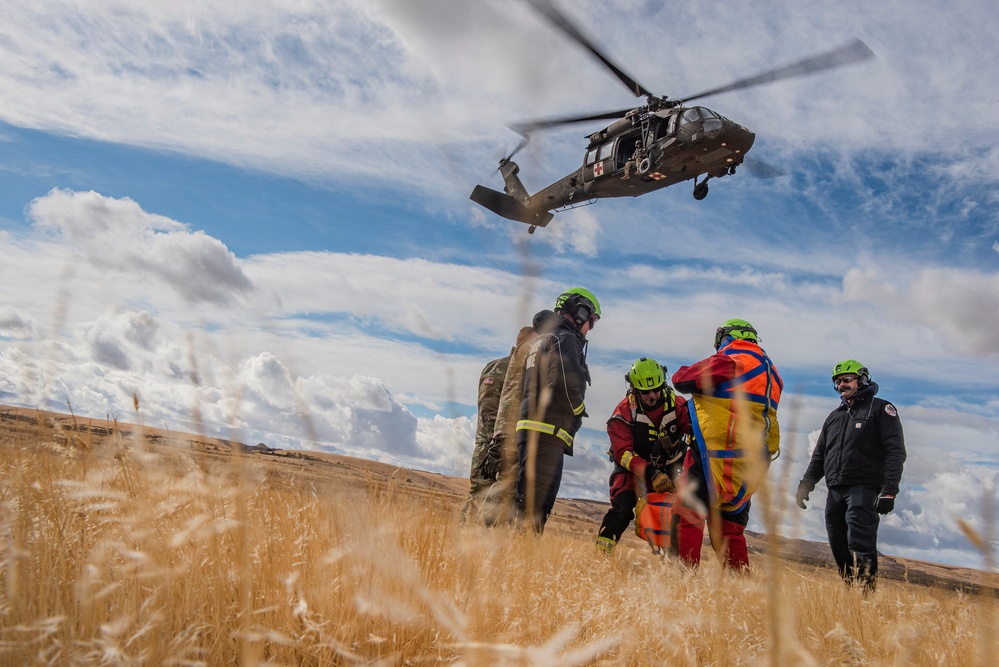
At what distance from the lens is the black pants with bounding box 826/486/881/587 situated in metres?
5.90

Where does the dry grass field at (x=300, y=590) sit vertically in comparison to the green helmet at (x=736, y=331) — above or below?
below

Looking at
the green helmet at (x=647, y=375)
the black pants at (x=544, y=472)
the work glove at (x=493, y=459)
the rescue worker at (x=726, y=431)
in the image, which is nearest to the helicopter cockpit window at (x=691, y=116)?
the green helmet at (x=647, y=375)

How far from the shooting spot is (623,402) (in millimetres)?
6027

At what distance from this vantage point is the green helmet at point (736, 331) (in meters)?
4.96

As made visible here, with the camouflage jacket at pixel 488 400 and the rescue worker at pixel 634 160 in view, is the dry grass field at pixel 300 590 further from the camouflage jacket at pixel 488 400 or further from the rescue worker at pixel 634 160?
the rescue worker at pixel 634 160

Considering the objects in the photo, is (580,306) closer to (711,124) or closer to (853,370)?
(853,370)

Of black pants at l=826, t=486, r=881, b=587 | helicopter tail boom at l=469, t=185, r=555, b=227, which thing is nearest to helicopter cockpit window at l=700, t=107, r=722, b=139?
helicopter tail boom at l=469, t=185, r=555, b=227

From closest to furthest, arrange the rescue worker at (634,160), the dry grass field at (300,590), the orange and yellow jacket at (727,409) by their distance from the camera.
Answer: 1. the dry grass field at (300,590)
2. the orange and yellow jacket at (727,409)
3. the rescue worker at (634,160)

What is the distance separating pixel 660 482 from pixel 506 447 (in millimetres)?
4236

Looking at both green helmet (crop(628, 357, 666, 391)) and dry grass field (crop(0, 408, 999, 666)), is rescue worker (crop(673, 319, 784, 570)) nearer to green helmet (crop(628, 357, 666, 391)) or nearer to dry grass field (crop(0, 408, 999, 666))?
green helmet (crop(628, 357, 666, 391))

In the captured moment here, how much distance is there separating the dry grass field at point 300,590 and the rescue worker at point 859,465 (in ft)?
11.9

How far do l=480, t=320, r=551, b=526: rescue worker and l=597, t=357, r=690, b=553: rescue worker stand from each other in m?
1.09

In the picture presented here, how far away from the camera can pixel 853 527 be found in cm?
607

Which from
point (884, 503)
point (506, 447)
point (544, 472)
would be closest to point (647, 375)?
point (544, 472)
